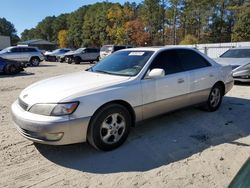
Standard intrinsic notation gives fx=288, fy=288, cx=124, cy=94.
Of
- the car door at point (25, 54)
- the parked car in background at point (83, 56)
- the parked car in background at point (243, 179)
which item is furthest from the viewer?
the parked car in background at point (83, 56)

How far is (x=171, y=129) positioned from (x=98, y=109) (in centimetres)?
175

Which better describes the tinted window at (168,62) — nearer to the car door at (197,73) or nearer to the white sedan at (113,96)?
the white sedan at (113,96)

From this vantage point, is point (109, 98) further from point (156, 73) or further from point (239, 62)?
point (239, 62)

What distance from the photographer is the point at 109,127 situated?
4211mm

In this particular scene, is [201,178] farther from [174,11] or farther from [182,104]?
[174,11]

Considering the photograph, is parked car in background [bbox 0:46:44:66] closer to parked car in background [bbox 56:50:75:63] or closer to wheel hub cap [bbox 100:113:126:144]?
parked car in background [bbox 56:50:75:63]

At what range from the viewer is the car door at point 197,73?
5.57 meters

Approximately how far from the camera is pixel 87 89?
13.4 ft

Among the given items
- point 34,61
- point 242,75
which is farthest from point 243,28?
point 242,75

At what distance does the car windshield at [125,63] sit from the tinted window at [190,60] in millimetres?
790

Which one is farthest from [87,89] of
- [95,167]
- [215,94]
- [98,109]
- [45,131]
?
[215,94]

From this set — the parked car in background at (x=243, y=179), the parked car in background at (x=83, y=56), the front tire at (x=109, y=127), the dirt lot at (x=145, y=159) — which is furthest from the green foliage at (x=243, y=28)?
the parked car in background at (x=243, y=179)

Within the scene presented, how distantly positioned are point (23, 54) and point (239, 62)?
1697 centimetres

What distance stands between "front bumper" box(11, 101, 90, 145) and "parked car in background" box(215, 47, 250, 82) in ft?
25.0
